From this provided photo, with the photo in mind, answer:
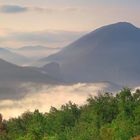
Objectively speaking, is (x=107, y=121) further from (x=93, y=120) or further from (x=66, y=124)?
(x=66, y=124)

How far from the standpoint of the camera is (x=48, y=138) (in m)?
127

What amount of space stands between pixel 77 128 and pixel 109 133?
21.9m

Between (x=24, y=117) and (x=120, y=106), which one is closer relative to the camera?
(x=120, y=106)

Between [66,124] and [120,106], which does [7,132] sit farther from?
[120,106]

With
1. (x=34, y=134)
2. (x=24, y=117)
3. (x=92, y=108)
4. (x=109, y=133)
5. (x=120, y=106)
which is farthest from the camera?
(x=24, y=117)

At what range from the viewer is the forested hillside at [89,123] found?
4970 inches

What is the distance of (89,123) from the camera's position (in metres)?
150

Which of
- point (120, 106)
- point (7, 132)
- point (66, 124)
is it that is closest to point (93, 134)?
point (120, 106)

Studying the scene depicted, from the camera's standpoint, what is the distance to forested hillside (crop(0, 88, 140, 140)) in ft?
414

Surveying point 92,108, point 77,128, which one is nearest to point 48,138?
point 77,128

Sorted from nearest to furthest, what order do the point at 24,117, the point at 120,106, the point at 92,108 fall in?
the point at 120,106, the point at 92,108, the point at 24,117

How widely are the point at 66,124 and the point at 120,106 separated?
2070 cm

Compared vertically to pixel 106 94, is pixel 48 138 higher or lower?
lower

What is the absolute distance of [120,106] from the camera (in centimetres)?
14438
